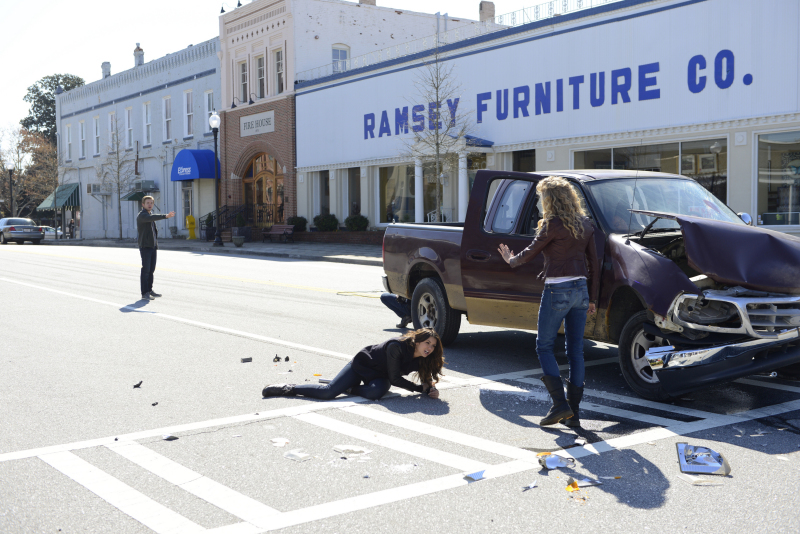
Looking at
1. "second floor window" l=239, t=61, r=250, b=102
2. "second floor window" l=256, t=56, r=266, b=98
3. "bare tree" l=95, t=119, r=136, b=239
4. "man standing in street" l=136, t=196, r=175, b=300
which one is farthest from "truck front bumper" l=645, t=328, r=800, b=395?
"bare tree" l=95, t=119, r=136, b=239

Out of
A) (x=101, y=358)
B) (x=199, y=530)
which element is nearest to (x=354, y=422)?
(x=199, y=530)

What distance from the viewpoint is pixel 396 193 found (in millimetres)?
31359

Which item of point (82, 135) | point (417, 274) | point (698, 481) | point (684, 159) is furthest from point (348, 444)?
point (82, 135)

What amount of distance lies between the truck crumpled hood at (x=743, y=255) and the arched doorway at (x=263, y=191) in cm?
3341

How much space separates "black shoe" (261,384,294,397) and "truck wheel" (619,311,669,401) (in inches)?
110

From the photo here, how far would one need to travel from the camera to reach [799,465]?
15.7ft

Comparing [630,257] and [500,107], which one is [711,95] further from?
[630,257]

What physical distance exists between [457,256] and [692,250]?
2.96 meters

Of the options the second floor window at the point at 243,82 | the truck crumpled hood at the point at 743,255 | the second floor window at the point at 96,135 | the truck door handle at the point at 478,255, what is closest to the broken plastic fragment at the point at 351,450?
the truck crumpled hood at the point at 743,255

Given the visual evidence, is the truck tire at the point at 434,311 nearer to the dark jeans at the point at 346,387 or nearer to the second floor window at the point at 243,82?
the dark jeans at the point at 346,387

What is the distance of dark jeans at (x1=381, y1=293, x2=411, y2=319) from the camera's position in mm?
10172

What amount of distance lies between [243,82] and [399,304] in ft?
108

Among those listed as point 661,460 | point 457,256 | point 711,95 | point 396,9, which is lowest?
point 661,460

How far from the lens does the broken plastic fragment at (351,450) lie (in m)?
5.15
